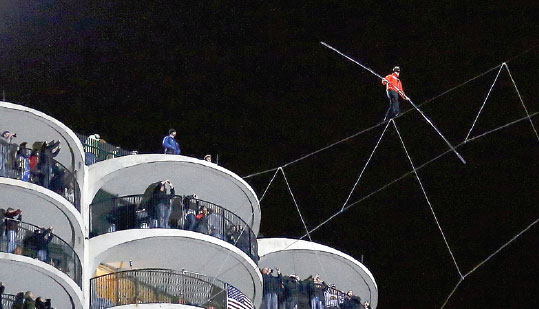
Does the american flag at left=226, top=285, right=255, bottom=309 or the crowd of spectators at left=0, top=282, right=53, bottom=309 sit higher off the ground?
the american flag at left=226, top=285, right=255, bottom=309

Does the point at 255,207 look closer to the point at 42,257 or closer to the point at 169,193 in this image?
the point at 169,193

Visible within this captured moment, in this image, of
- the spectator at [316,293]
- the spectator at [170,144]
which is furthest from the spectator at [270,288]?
the spectator at [170,144]

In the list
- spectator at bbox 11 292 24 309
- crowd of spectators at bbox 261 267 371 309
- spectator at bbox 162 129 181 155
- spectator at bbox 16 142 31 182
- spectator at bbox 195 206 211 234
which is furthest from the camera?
spectator at bbox 162 129 181 155

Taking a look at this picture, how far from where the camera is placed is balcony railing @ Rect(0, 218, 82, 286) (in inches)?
2670

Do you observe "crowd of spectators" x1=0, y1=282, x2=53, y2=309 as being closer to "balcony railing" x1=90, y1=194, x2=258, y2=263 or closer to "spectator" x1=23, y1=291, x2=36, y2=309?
"spectator" x1=23, y1=291, x2=36, y2=309

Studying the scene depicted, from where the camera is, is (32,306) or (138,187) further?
(138,187)

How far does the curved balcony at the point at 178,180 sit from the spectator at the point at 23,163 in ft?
12.3

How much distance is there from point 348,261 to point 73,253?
1358 cm

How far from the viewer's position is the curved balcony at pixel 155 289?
70.8 m

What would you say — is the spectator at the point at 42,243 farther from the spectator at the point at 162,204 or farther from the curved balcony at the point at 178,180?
the spectator at the point at 162,204

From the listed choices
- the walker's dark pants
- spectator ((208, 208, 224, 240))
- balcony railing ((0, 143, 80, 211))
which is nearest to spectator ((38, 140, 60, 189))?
balcony railing ((0, 143, 80, 211))

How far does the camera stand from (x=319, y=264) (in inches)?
3162

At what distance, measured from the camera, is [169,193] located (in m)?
73.4

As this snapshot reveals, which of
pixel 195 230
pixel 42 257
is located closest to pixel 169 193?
pixel 195 230
